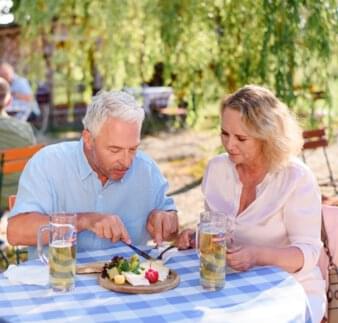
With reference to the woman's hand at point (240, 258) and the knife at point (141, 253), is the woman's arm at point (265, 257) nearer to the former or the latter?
the woman's hand at point (240, 258)

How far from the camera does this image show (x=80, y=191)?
8.19ft

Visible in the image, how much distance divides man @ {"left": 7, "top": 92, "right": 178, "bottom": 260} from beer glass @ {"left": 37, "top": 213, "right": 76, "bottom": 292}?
275mm

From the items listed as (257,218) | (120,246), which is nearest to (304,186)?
(257,218)

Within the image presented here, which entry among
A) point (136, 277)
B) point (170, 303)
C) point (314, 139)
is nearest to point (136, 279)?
point (136, 277)

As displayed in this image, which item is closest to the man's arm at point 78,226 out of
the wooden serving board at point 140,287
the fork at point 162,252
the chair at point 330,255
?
the fork at point 162,252

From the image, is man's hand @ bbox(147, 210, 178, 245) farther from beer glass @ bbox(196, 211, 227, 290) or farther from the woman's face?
beer glass @ bbox(196, 211, 227, 290)

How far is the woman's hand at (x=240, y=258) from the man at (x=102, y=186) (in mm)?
333

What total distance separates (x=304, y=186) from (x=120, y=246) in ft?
2.13

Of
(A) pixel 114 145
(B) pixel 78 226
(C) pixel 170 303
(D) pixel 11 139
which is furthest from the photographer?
(D) pixel 11 139

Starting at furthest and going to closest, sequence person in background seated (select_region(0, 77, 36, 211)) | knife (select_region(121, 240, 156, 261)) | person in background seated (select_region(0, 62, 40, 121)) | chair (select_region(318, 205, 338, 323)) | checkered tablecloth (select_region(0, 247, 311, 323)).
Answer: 1. person in background seated (select_region(0, 62, 40, 121))
2. person in background seated (select_region(0, 77, 36, 211))
3. chair (select_region(318, 205, 338, 323))
4. knife (select_region(121, 240, 156, 261))
5. checkered tablecloth (select_region(0, 247, 311, 323))

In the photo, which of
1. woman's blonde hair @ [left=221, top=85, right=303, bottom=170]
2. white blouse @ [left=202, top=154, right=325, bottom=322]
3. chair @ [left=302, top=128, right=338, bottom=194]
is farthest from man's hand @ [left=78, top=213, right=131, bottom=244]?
chair @ [left=302, top=128, right=338, bottom=194]

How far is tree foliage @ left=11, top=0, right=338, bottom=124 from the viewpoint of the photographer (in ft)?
14.5

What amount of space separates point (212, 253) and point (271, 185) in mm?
608

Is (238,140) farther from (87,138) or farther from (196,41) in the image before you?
(196,41)
